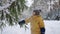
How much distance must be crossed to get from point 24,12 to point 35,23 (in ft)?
0.92

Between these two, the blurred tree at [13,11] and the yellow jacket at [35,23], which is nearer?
the blurred tree at [13,11]

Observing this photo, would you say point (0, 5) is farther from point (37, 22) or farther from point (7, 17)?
point (37, 22)

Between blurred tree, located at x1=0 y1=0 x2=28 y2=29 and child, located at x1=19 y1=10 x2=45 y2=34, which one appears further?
child, located at x1=19 y1=10 x2=45 y2=34

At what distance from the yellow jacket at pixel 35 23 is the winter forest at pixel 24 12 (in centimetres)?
8

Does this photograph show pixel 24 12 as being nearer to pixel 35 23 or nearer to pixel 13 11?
pixel 35 23

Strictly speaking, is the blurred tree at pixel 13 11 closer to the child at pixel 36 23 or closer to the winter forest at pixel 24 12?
the winter forest at pixel 24 12

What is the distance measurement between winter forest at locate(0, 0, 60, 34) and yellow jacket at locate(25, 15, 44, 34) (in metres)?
0.08

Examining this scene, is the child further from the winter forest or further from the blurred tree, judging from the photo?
the blurred tree

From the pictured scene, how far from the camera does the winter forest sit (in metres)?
1.78

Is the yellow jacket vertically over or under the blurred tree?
under

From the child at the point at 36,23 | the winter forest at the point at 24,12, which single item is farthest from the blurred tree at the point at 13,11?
the child at the point at 36,23

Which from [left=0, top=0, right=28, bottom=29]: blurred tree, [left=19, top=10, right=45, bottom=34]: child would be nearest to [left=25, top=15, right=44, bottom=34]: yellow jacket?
[left=19, top=10, right=45, bottom=34]: child

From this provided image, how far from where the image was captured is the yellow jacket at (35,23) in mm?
2322

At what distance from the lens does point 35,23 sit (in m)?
2.33
